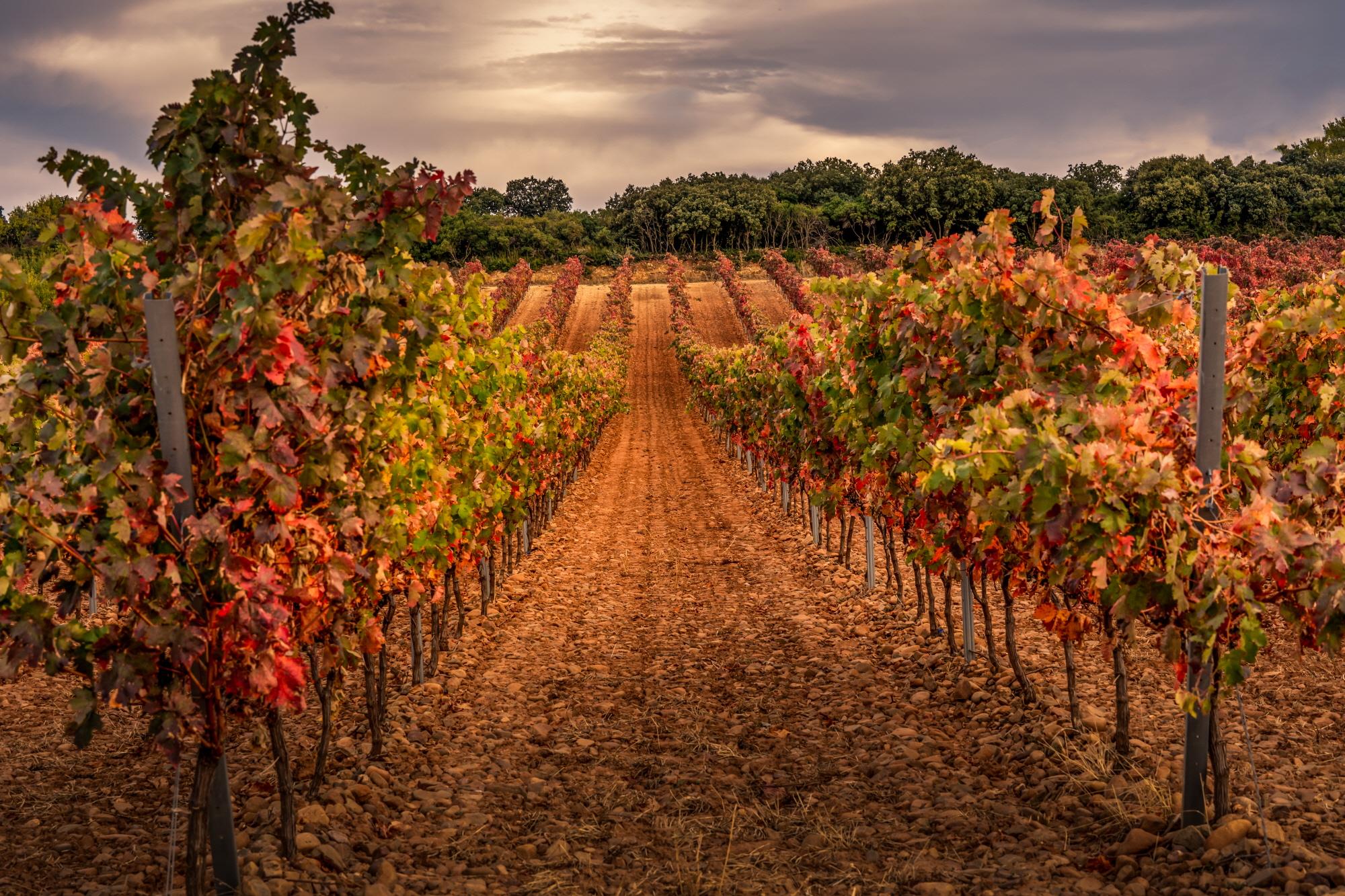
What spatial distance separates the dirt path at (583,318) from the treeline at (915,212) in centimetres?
1129

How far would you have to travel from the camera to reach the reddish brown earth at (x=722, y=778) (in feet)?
14.9

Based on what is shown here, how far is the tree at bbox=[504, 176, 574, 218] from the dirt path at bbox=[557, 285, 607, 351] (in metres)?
65.2

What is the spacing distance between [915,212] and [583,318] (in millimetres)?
29484

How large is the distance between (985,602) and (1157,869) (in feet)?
8.99

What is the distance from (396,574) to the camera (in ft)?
20.2

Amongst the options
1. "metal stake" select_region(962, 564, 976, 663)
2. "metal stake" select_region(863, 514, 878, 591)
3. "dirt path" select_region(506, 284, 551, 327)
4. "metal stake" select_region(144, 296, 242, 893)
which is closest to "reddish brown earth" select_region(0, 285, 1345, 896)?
"metal stake" select_region(962, 564, 976, 663)

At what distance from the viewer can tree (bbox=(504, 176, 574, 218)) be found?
12719cm

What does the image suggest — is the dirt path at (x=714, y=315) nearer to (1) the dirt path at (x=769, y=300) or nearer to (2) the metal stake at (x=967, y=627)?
(1) the dirt path at (x=769, y=300)

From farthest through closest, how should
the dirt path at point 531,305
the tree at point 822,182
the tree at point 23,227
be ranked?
the tree at point 822,182, the dirt path at point 531,305, the tree at point 23,227

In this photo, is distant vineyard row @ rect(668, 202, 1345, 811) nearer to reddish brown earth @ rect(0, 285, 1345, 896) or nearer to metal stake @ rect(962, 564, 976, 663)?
metal stake @ rect(962, 564, 976, 663)

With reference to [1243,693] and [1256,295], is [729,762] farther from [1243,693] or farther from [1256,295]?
[1256,295]

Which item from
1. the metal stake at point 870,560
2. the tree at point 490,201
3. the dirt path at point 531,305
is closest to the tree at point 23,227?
the dirt path at point 531,305

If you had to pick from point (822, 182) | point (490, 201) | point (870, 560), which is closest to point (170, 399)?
point (870, 560)

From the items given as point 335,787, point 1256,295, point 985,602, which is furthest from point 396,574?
point 1256,295
